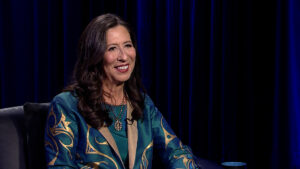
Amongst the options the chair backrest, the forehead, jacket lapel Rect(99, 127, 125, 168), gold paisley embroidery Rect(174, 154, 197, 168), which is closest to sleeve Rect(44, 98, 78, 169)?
jacket lapel Rect(99, 127, 125, 168)

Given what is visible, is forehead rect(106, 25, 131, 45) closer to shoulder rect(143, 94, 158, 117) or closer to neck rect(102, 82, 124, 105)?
neck rect(102, 82, 124, 105)

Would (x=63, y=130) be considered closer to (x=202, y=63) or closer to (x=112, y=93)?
(x=112, y=93)

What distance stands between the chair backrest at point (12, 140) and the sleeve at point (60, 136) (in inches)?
8.8

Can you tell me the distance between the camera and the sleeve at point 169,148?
5.82 ft

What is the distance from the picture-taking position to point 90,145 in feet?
5.38

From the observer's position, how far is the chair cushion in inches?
68.7

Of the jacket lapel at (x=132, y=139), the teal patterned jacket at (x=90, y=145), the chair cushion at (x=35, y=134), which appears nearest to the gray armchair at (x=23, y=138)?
the chair cushion at (x=35, y=134)

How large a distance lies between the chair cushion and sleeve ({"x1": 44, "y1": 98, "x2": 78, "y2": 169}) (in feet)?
0.55

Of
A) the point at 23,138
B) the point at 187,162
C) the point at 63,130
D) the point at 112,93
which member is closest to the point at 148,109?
the point at 112,93

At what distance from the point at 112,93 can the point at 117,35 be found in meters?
0.28

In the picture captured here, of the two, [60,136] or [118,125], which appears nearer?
[60,136]

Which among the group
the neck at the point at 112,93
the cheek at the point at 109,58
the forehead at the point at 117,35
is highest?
the forehead at the point at 117,35

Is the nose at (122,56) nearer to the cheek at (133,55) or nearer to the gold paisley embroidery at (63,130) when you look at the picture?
the cheek at (133,55)

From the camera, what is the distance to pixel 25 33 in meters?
2.72
